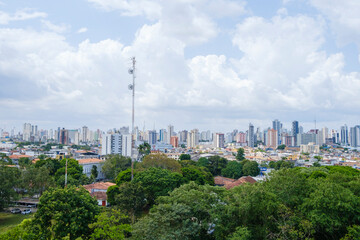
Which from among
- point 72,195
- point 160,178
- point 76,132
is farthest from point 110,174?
point 76,132

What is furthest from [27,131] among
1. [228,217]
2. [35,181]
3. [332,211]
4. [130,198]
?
[332,211]

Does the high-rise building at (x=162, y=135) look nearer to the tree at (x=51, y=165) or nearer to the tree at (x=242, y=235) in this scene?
the tree at (x=51, y=165)

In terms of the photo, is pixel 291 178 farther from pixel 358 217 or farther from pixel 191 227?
pixel 191 227

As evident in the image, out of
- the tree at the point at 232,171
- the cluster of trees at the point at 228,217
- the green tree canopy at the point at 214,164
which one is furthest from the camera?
the green tree canopy at the point at 214,164

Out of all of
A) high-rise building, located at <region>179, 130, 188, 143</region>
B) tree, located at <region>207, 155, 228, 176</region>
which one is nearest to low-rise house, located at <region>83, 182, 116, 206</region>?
tree, located at <region>207, 155, 228, 176</region>

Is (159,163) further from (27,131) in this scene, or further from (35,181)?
(27,131)

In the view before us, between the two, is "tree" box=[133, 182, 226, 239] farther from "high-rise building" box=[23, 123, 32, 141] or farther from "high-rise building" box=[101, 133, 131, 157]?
"high-rise building" box=[23, 123, 32, 141]

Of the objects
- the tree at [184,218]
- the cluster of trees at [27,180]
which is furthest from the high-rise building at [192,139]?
the tree at [184,218]

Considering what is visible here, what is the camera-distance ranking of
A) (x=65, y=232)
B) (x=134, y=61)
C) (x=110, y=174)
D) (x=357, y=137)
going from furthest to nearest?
1. (x=357, y=137)
2. (x=110, y=174)
3. (x=134, y=61)
4. (x=65, y=232)
